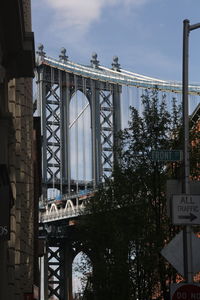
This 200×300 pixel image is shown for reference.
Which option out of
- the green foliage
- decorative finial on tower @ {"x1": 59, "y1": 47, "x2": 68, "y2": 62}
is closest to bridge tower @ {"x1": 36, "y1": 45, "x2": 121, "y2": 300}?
decorative finial on tower @ {"x1": 59, "y1": 47, "x2": 68, "y2": 62}

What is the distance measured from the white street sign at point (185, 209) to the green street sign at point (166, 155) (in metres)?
1.04

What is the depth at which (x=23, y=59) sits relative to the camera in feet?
76.5

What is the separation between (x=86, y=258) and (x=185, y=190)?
2408 centimetres

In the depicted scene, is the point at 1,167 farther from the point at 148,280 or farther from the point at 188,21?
the point at 148,280

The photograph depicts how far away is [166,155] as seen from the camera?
590 inches

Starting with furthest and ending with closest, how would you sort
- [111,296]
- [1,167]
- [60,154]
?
[60,154] → [111,296] → [1,167]

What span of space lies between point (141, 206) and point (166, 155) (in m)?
12.4

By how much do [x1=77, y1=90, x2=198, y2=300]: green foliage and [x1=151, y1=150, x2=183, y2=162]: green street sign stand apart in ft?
34.1

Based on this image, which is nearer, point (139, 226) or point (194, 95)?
point (139, 226)

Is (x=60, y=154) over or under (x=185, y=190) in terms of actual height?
over

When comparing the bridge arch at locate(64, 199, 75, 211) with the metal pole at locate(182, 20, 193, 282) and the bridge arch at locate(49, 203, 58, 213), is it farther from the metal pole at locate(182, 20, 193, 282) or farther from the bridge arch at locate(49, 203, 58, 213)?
the metal pole at locate(182, 20, 193, 282)

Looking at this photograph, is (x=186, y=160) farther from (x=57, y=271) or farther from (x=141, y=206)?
(x=57, y=271)

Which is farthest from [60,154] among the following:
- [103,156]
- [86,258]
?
[86,258]

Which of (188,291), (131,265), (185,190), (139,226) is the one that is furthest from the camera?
(131,265)
